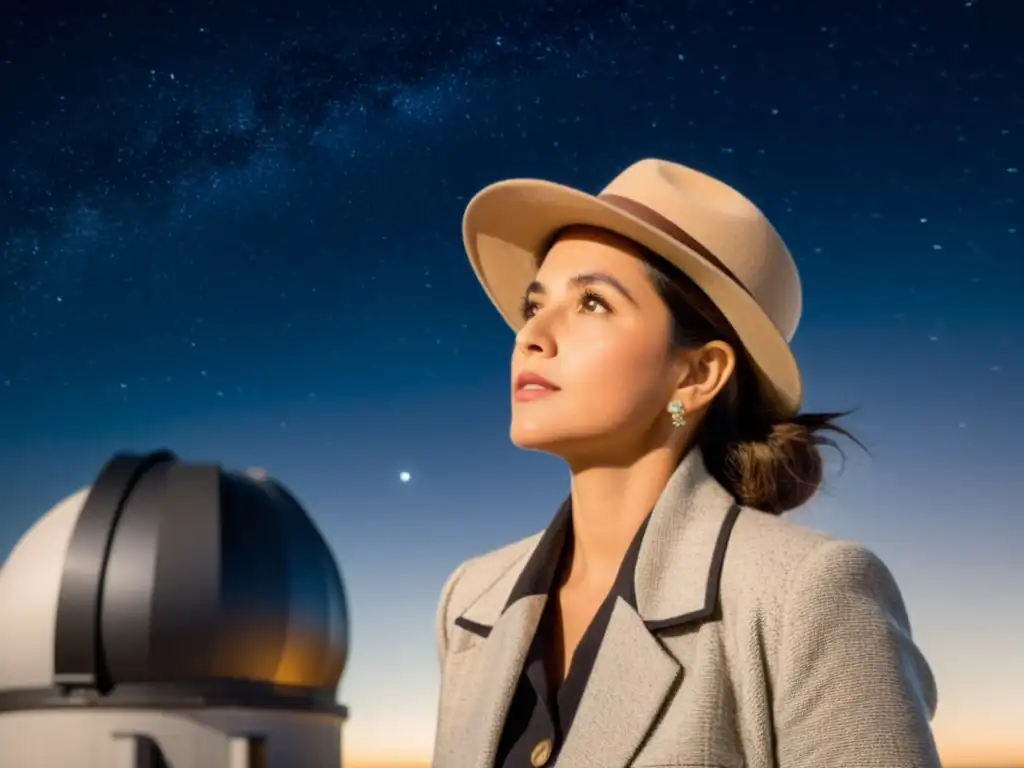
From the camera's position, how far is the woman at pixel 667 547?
134 centimetres

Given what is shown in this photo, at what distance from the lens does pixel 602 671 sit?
1501 mm

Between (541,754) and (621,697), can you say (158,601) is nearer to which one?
(541,754)

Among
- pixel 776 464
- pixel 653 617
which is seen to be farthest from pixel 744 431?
pixel 653 617

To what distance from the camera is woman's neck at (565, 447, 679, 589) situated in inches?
66.9

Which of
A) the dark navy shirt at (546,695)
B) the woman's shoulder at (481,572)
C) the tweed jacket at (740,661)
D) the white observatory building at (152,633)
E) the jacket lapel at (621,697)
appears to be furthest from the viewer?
the white observatory building at (152,633)

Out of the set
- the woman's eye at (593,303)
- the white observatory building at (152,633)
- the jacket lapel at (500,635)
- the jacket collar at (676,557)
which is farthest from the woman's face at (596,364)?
the white observatory building at (152,633)

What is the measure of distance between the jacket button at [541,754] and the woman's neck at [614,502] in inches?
11.5

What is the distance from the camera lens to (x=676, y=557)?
158 cm

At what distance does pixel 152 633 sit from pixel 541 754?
3.54m

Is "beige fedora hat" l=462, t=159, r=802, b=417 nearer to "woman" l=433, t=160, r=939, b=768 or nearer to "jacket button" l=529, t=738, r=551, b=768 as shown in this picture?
"woman" l=433, t=160, r=939, b=768

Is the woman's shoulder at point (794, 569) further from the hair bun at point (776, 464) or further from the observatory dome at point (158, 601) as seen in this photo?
the observatory dome at point (158, 601)

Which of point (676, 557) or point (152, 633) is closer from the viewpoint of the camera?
point (676, 557)

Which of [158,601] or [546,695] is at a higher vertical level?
[158,601]

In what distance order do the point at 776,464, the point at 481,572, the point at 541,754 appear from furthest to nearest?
the point at 481,572
the point at 776,464
the point at 541,754
